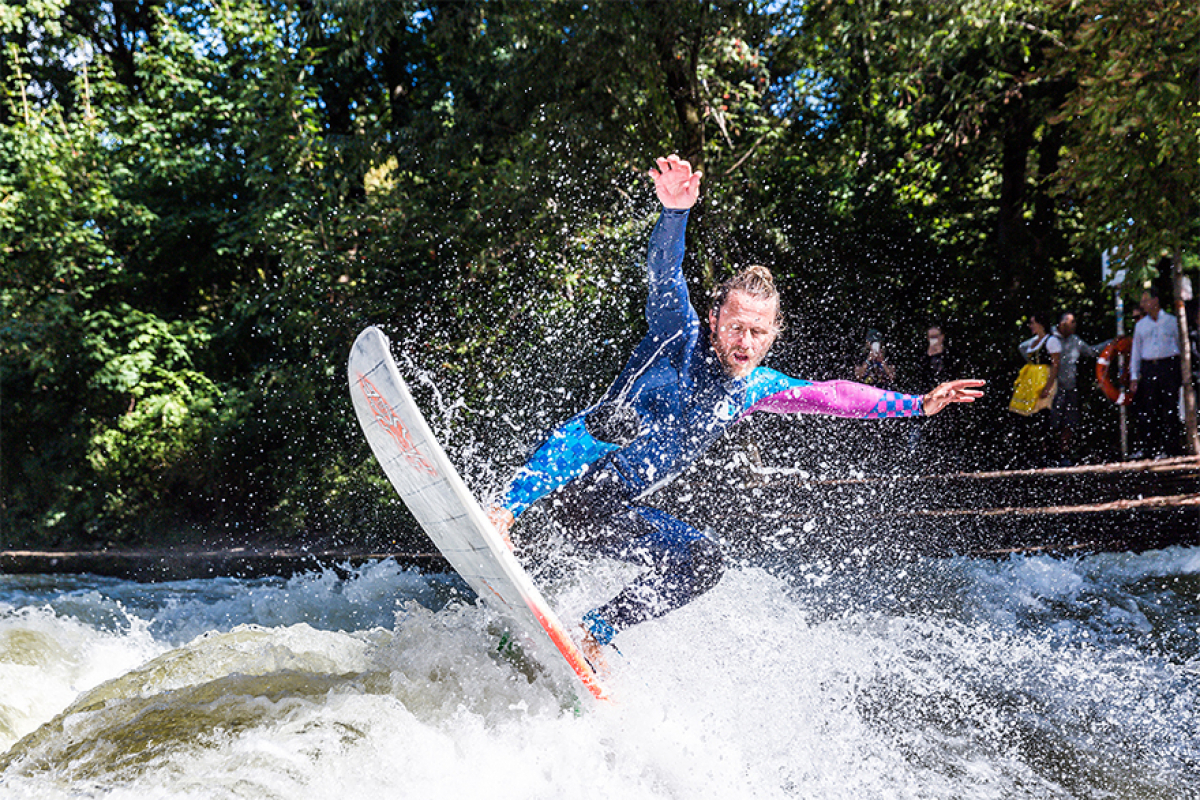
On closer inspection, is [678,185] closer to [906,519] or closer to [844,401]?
[844,401]

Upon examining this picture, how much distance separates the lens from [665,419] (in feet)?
9.63

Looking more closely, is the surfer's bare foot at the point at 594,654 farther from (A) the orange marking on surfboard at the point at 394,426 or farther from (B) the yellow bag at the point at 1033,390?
(B) the yellow bag at the point at 1033,390

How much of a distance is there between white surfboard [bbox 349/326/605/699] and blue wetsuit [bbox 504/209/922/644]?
9.9 inches

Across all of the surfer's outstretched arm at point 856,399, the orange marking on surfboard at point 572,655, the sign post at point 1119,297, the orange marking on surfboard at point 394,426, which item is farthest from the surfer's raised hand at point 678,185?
the sign post at point 1119,297

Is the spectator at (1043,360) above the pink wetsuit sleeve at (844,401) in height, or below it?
below

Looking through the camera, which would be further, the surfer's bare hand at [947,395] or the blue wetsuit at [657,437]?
the surfer's bare hand at [947,395]

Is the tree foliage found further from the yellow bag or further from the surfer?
the surfer

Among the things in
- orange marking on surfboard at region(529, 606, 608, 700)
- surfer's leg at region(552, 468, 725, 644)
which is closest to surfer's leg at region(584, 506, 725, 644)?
surfer's leg at region(552, 468, 725, 644)

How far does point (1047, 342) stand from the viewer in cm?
770

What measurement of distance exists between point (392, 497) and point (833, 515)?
4.74m

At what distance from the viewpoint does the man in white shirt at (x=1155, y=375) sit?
693cm

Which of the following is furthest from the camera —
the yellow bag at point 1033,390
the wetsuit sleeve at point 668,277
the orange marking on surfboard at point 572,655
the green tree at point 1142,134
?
the yellow bag at point 1033,390

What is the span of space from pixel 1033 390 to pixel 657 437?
20.0ft

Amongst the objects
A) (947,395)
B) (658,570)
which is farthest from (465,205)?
(947,395)
